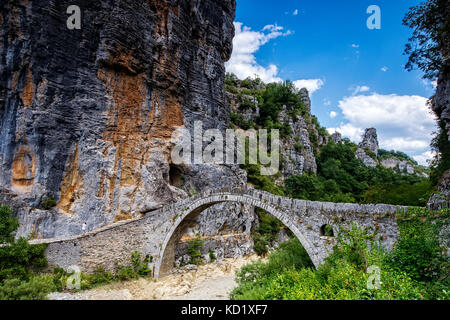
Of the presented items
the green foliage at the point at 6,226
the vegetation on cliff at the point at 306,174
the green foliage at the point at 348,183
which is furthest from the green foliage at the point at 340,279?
the vegetation on cliff at the point at 306,174

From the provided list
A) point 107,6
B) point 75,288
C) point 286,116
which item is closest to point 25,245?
→ point 75,288

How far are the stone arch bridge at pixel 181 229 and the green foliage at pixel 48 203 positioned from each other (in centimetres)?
261

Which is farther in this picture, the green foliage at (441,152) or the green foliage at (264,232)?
the green foliage at (264,232)

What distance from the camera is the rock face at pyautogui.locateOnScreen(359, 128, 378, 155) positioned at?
193ft

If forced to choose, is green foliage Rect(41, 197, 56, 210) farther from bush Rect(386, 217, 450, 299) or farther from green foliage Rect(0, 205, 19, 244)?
bush Rect(386, 217, 450, 299)

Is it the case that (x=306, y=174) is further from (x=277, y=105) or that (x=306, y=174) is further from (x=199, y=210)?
(x=199, y=210)

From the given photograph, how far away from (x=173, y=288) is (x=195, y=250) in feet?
13.7

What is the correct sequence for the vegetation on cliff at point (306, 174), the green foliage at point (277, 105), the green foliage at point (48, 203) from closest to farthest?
the green foliage at point (48, 203) < the vegetation on cliff at point (306, 174) < the green foliage at point (277, 105)

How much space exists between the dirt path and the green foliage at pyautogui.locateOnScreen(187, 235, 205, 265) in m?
0.77

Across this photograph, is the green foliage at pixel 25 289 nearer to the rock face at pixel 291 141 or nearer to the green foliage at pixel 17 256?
the green foliage at pixel 17 256

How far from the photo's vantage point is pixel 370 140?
59781 mm

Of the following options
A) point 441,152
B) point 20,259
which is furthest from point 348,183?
point 20,259

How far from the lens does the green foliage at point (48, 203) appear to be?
12445mm
